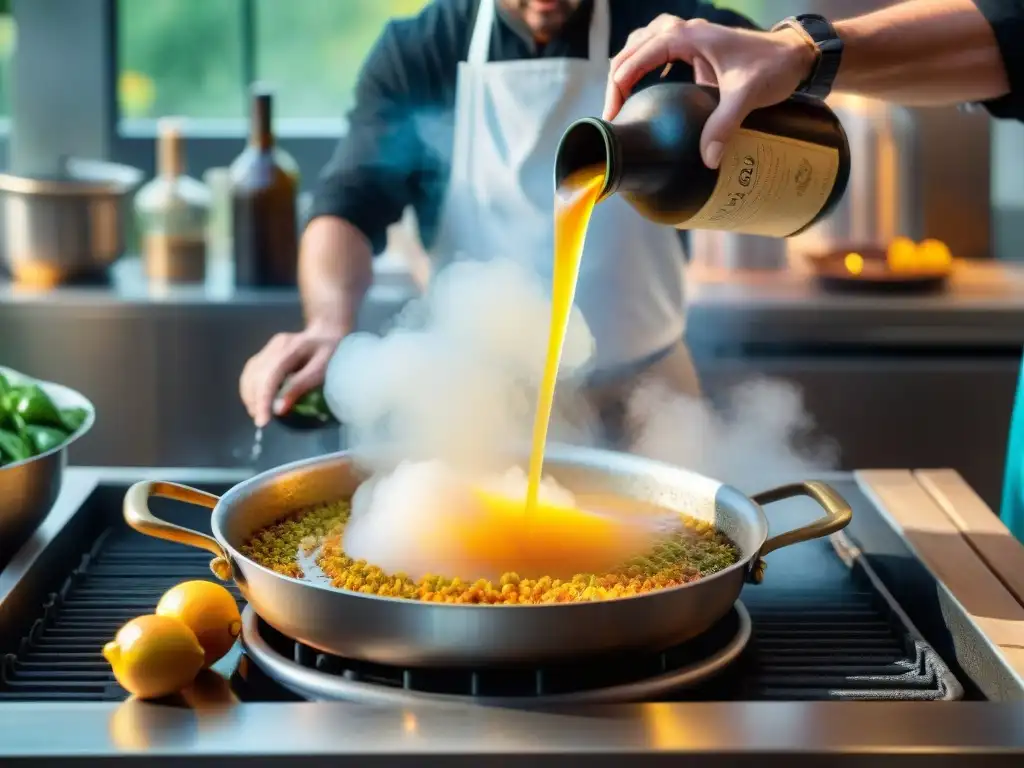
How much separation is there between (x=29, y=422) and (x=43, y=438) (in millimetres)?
42

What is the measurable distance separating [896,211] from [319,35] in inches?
71.2

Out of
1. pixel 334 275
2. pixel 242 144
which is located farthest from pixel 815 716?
pixel 242 144

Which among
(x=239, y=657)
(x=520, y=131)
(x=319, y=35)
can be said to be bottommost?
(x=239, y=657)

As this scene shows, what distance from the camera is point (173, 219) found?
3174 mm

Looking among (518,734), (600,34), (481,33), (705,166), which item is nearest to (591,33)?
(600,34)

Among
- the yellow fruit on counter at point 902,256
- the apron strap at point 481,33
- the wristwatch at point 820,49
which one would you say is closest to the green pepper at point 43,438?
the wristwatch at point 820,49

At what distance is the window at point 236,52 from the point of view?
382 centimetres

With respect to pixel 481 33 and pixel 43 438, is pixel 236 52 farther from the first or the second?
pixel 43 438

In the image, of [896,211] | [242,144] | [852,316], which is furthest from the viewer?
[242,144]

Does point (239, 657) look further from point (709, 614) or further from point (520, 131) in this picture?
point (520, 131)

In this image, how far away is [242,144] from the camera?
12.2 feet

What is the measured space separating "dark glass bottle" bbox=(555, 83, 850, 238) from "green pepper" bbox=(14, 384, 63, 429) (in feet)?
2.21

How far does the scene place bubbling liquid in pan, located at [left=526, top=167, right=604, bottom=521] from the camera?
4.49ft

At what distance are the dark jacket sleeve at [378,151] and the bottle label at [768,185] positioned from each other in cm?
94
